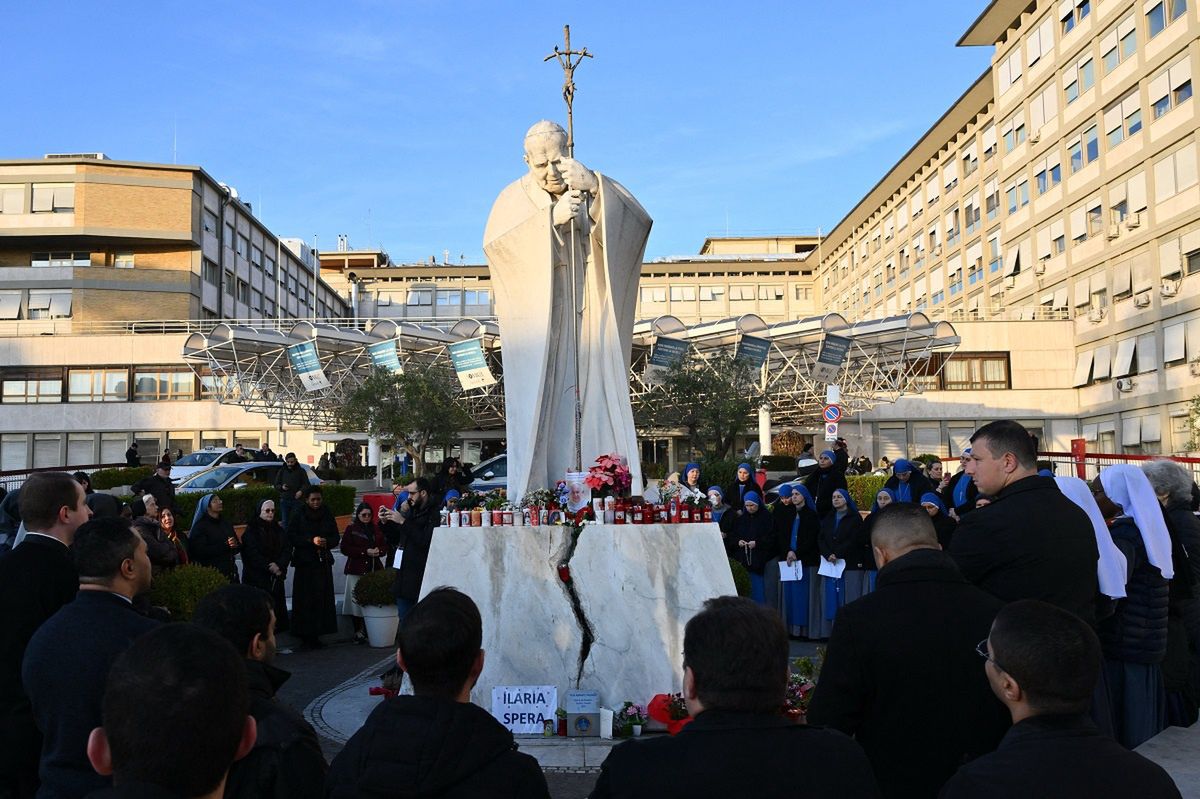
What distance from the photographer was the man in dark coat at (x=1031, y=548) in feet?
12.2

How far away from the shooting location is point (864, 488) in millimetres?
26016

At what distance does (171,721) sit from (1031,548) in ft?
10.0

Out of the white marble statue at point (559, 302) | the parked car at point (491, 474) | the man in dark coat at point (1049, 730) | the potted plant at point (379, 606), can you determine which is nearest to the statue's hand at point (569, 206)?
the white marble statue at point (559, 302)

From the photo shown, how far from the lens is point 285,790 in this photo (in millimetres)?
2523

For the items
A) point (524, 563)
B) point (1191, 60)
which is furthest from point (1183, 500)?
point (1191, 60)

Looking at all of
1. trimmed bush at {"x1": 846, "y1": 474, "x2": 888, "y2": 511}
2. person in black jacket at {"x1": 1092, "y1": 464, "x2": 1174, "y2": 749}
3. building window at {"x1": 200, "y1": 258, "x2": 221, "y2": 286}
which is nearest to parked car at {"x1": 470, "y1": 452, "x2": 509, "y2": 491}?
trimmed bush at {"x1": 846, "y1": 474, "x2": 888, "y2": 511}

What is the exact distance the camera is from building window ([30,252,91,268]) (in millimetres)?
52959

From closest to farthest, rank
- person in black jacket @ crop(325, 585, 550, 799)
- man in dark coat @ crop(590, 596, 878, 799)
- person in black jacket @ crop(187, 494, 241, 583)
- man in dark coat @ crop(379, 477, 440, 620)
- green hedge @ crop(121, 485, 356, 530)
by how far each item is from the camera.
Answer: man in dark coat @ crop(590, 596, 878, 799) < person in black jacket @ crop(325, 585, 550, 799) < man in dark coat @ crop(379, 477, 440, 620) < person in black jacket @ crop(187, 494, 241, 583) < green hedge @ crop(121, 485, 356, 530)

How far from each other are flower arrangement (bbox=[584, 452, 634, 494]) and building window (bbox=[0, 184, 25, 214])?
55.1 m

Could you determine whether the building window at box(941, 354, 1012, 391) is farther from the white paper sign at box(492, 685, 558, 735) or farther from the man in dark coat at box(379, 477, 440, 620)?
the white paper sign at box(492, 685, 558, 735)

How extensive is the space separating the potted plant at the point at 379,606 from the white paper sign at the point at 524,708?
472 centimetres

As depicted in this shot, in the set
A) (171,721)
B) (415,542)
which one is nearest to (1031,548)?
(171,721)

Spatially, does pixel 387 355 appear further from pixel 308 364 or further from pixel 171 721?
pixel 171 721

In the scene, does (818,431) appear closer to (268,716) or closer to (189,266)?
(189,266)
